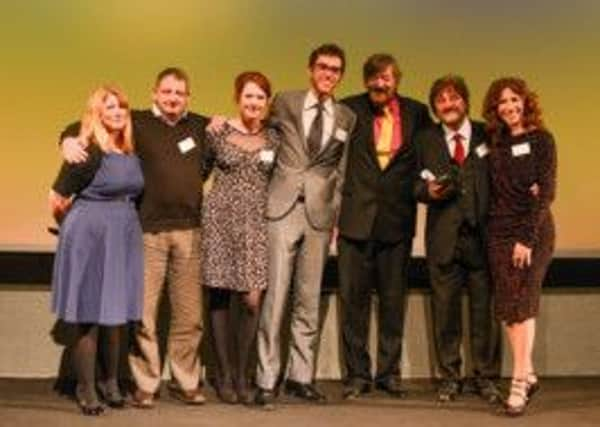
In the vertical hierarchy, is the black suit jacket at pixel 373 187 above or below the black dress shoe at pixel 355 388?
above

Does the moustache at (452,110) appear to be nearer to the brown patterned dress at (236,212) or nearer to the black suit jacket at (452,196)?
the black suit jacket at (452,196)

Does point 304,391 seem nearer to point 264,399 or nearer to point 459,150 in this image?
point 264,399

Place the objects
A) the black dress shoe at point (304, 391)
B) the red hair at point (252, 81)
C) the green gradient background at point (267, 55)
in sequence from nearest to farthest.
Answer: the red hair at point (252, 81) < the black dress shoe at point (304, 391) < the green gradient background at point (267, 55)

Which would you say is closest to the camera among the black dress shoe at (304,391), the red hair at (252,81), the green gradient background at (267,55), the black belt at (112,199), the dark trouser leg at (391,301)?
the black belt at (112,199)

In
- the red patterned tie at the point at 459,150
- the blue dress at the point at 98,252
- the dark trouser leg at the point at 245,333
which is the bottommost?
the dark trouser leg at the point at 245,333

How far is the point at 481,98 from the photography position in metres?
5.14

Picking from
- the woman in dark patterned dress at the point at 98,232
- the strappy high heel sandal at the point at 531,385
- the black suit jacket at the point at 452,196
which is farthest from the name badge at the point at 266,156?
the strappy high heel sandal at the point at 531,385

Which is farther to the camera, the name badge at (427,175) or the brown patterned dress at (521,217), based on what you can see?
the name badge at (427,175)

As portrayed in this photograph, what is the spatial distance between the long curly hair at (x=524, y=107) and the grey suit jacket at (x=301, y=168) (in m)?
0.57

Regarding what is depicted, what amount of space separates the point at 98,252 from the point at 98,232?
8 cm

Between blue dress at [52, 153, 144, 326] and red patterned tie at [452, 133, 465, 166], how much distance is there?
1275 millimetres

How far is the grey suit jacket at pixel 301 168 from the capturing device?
3.96 meters

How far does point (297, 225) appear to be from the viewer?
3.98m

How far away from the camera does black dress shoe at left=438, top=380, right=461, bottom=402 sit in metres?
4.11
